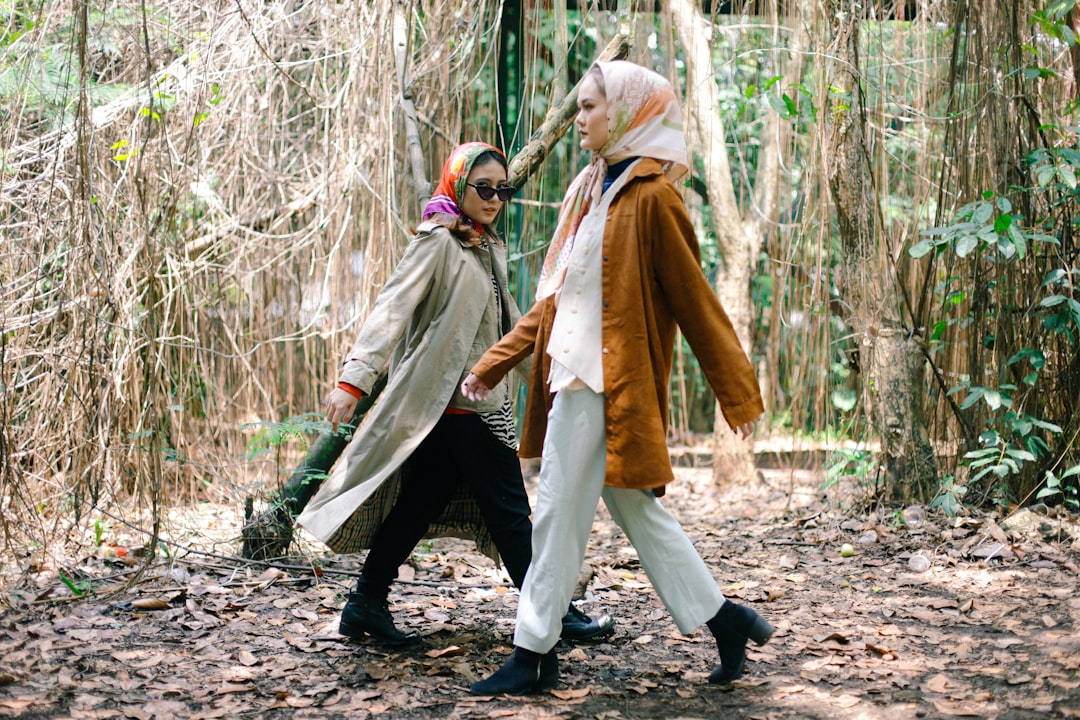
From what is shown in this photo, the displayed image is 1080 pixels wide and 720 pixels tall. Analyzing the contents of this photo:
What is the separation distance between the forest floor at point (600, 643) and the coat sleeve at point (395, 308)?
75 centimetres

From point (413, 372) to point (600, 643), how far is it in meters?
0.90

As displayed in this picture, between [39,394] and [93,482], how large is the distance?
40 centimetres

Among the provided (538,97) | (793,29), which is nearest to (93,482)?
(793,29)

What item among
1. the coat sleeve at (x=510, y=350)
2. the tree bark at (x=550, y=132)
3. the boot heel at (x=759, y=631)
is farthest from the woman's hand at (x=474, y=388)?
the tree bark at (x=550, y=132)

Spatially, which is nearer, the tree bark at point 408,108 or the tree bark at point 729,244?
the tree bark at point 408,108

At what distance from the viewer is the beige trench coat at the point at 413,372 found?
246cm

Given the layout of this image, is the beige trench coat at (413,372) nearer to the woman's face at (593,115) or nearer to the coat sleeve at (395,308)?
the coat sleeve at (395,308)

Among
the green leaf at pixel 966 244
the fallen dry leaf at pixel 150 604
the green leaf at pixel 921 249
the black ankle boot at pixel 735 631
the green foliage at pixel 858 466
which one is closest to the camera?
Answer: the black ankle boot at pixel 735 631

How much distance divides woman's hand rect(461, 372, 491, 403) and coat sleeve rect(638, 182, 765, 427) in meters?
0.48

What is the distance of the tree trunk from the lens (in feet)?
12.6

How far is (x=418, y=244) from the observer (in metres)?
2.50

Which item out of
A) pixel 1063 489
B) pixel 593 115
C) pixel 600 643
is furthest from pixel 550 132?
pixel 1063 489

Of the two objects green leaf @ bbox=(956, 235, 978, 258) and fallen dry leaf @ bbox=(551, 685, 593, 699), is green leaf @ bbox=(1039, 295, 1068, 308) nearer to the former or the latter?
green leaf @ bbox=(956, 235, 978, 258)

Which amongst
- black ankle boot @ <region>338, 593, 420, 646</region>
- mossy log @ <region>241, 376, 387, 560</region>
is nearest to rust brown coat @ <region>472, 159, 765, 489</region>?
black ankle boot @ <region>338, 593, 420, 646</region>
